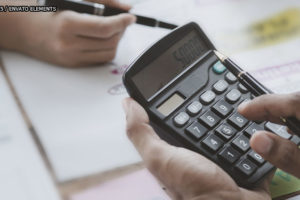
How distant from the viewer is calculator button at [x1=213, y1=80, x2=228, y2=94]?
43 centimetres

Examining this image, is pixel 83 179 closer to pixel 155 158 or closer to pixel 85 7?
pixel 155 158

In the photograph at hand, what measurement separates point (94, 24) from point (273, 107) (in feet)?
0.77

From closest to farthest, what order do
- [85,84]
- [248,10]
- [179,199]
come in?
1. [179,199]
2. [85,84]
3. [248,10]

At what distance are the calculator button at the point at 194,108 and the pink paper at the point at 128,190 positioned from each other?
0.07 meters

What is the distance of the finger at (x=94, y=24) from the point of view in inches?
19.7

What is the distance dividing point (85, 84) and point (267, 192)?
0.77 feet

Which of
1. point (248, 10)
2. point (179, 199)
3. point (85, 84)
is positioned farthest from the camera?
point (248, 10)

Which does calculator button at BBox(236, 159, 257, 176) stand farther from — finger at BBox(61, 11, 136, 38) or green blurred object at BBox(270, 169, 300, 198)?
finger at BBox(61, 11, 136, 38)

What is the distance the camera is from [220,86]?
43 cm

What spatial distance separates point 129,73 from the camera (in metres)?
0.39

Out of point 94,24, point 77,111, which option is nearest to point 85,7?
point 94,24

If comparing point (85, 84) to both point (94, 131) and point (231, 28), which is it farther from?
point (231, 28)

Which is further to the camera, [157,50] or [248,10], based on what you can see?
[248,10]

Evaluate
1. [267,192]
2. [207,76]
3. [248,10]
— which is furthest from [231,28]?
[267,192]
